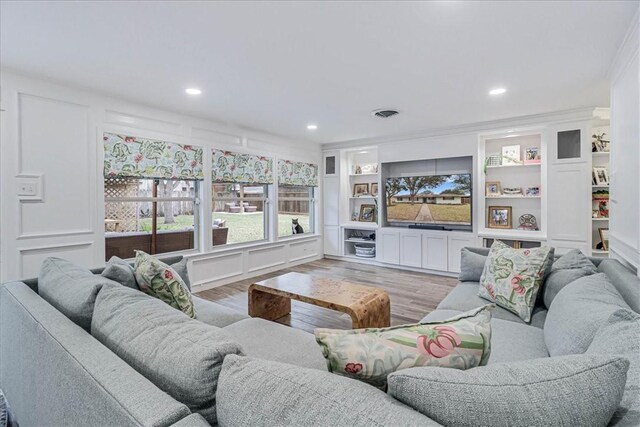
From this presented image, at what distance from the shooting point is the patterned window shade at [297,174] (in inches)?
219

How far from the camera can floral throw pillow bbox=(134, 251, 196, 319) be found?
5.99 ft

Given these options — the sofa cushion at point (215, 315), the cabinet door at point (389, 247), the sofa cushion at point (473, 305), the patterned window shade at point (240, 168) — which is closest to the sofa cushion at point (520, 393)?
the sofa cushion at point (473, 305)

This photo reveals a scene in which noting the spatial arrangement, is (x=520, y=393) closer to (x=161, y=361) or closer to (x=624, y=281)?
(x=161, y=361)

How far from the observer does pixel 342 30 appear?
6.88 feet

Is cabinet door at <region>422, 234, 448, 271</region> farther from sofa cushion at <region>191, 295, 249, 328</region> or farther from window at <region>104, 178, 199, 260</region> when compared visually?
sofa cushion at <region>191, 295, 249, 328</region>

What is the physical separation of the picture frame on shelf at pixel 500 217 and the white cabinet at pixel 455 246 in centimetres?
43

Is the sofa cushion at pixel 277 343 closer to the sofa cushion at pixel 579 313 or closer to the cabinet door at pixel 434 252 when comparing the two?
the sofa cushion at pixel 579 313

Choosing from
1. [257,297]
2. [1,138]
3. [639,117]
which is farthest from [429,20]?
[1,138]

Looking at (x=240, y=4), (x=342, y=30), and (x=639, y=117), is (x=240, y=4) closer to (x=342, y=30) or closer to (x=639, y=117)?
(x=342, y=30)

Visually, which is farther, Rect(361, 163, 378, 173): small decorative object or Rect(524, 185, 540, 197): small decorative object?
Rect(361, 163, 378, 173): small decorative object

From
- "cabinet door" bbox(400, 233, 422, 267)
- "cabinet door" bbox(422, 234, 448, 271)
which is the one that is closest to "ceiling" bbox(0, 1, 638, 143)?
"cabinet door" bbox(422, 234, 448, 271)

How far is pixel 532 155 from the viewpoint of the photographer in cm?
462

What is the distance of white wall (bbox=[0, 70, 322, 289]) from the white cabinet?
4.18m

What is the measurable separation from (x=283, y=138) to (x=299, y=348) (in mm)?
4380
